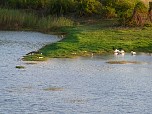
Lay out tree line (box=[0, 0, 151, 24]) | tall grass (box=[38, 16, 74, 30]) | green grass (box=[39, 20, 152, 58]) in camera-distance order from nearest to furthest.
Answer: green grass (box=[39, 20, 152, 58]), tall grass (box=[38, 16, 74, 30]), tree line (box=[0, 0, 151, 24])

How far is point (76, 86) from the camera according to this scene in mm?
19172

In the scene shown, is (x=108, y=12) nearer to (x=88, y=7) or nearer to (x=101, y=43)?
(x=88, y=7)

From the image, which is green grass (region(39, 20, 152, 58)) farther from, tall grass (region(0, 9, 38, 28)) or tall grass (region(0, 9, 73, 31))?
tall grass (region(0, 9, 38, 28))

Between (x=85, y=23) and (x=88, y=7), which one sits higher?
(x=88, y=7)

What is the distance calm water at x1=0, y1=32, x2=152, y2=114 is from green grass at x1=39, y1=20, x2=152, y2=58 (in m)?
1.63

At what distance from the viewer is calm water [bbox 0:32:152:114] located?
15852mm

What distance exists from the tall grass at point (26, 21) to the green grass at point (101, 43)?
911 cm

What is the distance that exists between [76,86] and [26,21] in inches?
1146

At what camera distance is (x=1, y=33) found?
42.8 meters

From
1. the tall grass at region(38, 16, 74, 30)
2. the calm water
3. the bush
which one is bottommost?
the calm water

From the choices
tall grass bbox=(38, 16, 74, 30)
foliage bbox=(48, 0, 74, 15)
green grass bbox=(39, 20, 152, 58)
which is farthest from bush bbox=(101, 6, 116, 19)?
green grass bbox=(39, 20, 152, 58)

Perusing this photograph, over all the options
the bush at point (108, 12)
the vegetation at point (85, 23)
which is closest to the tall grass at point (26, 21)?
the vegetation at point (85, 23)

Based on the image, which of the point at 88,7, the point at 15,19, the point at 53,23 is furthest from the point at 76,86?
the point at 88,7

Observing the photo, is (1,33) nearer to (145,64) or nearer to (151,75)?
(145,64)
